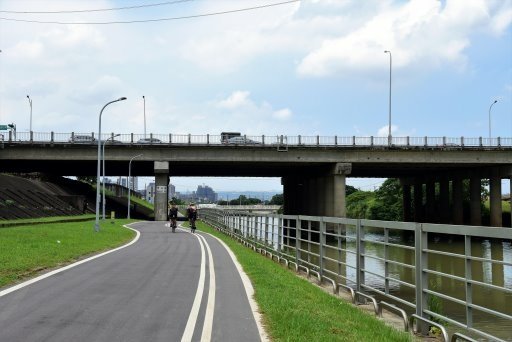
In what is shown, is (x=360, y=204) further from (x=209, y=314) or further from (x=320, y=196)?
(x=209, y=314)

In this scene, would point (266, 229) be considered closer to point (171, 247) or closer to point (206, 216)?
point (171, 247)

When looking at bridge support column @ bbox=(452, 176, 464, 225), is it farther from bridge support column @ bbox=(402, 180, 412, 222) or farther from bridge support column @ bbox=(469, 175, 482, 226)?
bridge support column @ bbox=(402, 180, 412, 222)

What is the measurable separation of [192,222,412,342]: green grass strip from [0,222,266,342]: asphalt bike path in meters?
0.32

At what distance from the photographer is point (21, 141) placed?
168 feet

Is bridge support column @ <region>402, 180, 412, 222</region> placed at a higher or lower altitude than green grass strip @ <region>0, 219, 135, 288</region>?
higher

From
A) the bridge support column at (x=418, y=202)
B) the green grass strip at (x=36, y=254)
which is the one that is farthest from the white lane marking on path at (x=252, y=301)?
the bridge support column at (x=418, y=202)

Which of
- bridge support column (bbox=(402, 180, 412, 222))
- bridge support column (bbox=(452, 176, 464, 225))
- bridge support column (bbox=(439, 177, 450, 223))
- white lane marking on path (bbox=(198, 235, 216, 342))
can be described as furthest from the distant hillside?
bridge support column (bbox=(402, 180, 412, 222))

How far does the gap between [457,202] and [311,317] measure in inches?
2293

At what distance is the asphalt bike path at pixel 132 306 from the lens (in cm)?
737

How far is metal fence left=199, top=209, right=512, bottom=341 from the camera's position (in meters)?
6.83

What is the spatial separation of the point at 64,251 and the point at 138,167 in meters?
46.2

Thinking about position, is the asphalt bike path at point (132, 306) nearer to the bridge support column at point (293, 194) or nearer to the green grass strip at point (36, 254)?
the green grass strip at point (36, 254)

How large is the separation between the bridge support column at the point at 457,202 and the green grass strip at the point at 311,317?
53.2m

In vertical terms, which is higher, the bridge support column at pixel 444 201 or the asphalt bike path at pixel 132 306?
the bridge support column at pixel 444 201
